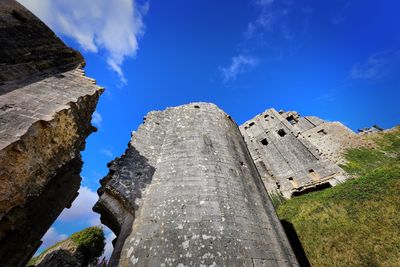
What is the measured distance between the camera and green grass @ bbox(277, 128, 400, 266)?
31.6ft

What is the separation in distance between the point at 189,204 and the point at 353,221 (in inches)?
400

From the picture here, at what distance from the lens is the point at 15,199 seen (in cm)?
338

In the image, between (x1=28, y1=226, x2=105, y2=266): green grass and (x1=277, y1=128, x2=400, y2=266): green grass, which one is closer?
(x1=277, y1=128, x2=400, y2=266): green grass

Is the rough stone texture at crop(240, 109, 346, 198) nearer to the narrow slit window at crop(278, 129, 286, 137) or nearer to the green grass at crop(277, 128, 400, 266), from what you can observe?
the narrow slit window at crop(278, 129, 286, 137)

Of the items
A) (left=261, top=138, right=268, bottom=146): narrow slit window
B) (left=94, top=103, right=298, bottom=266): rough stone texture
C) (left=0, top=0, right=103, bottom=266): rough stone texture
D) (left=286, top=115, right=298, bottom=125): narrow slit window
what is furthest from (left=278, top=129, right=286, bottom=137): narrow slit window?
(left=0, top=0, right=103, bottom=266): rough stone texture

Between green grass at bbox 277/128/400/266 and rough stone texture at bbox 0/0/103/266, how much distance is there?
37.2 feet

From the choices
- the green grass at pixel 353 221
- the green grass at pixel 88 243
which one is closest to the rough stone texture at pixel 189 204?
the green grass at pixel 353 221

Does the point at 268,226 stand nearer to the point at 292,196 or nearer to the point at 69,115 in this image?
the point at 69,115

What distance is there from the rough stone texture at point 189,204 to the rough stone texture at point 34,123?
5.71 feet

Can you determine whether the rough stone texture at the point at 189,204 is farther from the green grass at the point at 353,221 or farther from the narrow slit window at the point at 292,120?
the narrow slit window at the point at 292,120

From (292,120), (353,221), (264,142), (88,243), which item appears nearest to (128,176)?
(353,221)

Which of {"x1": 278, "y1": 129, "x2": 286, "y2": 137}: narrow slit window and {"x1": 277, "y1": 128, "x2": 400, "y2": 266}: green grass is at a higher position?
{"x1": 278, "y1": 129, "x2": 286, "y2": 137}: narrow slit window

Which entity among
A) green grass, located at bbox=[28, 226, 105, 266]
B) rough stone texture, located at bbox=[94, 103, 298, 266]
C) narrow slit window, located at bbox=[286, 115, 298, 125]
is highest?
narrow slit window, located at bbox=[286, 115, 298, 125]

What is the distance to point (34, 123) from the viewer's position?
143 inches
